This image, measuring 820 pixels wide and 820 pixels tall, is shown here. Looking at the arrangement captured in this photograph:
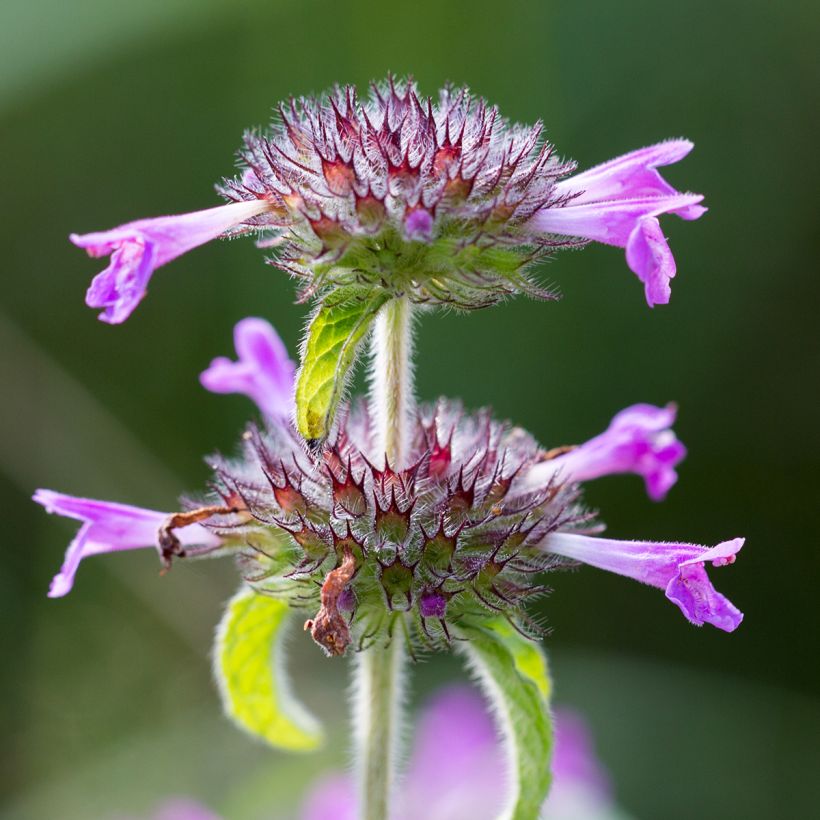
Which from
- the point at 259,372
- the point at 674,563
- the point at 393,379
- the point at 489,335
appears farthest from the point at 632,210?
the point at 489,335

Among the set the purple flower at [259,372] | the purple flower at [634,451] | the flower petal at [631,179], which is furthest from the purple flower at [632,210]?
the purple flower at [259,372]

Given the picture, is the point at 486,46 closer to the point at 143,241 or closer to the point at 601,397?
the point at 601,397

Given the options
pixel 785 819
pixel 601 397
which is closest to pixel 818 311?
pixel 601 397

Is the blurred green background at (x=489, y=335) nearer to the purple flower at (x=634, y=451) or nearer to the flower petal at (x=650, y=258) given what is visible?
the purple flower at (x=634, y=451)

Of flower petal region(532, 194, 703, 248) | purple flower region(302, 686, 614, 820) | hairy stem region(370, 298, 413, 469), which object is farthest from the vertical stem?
purple flower region(302, 686, 614, 820)

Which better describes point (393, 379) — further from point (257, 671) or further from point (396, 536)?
point (257, 671)

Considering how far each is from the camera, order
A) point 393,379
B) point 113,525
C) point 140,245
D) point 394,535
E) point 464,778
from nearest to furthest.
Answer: point 140,245 → point 394,535 → point 393,379 → point 113,525 → point 464,778

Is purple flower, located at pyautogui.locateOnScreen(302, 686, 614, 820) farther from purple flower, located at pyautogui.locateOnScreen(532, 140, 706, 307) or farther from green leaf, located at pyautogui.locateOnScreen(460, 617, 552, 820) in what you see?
purple flower, located at pyautogui.locateOnScreen(532, 140, 706, 307)
